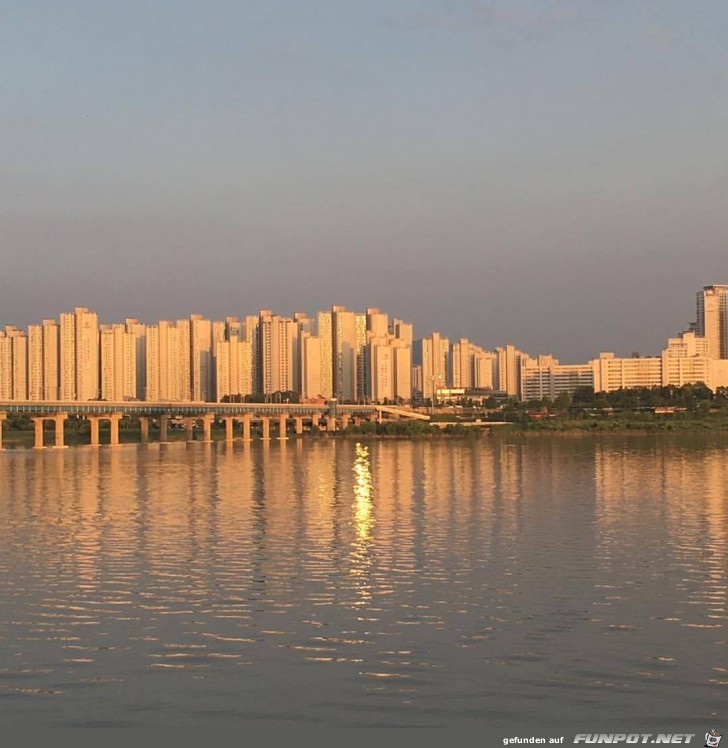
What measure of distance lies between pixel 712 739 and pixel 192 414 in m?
55.7

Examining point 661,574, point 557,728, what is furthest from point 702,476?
point 557,728

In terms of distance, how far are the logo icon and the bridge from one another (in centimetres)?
4746

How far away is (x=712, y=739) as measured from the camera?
249 inches

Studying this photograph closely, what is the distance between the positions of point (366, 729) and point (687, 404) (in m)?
71.0

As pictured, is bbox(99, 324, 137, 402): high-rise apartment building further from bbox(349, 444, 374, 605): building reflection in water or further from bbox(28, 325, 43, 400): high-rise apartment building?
bbox(349, 444, 374, 605): building reflection in water

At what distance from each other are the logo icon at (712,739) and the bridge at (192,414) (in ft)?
156

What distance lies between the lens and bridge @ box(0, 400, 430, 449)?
5297cm

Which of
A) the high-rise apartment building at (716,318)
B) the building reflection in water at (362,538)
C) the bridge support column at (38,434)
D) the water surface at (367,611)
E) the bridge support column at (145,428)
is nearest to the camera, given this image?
the water surface at (367,611)

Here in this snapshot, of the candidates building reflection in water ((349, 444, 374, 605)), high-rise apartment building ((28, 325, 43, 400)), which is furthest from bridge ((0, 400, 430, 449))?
building reflection in water ((349, 444, 374, 605))

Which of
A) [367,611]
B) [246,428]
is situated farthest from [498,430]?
[367,611]

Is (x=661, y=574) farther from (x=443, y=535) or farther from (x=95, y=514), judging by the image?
(x=95, y=514)

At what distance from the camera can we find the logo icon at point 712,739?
6.24 metres


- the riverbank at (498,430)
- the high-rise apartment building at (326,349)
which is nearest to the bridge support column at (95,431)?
the riverbank at (498,430)

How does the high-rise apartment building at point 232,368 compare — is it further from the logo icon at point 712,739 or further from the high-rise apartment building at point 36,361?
the logo icon at point 712,739
